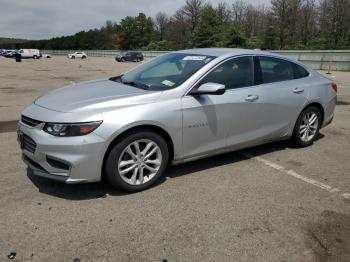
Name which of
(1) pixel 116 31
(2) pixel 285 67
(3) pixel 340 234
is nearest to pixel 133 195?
(3) pixel 340 234

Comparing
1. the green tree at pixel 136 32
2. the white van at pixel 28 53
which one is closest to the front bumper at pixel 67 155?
the white van at pixel 28 53

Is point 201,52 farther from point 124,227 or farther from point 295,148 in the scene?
point 124,227

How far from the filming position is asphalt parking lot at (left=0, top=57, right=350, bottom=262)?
2.99 metres

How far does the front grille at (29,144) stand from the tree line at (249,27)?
1336 inches

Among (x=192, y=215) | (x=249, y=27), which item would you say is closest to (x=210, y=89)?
(x=192, y=215)

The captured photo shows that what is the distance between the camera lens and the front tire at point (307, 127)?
563 centimetres

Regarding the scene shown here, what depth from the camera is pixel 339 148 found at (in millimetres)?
5941

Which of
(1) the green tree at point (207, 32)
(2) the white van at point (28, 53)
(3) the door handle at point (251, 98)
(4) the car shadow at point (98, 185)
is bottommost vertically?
(4) the car shadow at point (98, 185)

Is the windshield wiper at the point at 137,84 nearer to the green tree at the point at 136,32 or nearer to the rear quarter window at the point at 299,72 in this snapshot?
the rear quarter window at the point at 299,72

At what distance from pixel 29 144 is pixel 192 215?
1865 mm

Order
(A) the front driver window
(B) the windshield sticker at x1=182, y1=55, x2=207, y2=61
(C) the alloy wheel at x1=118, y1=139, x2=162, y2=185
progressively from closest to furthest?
(C) the alloy wheel at x1=118, y1=139, x2=162, y2=185 < (A) the front driver window < (B) the windshield sticker at x1=182, y1=55, x2=207, y2=61

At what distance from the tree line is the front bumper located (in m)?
33.8

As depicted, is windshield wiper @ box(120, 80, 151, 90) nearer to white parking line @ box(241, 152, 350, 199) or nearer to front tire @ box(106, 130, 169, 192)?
front tire @ box(106, 130, 169, 192)

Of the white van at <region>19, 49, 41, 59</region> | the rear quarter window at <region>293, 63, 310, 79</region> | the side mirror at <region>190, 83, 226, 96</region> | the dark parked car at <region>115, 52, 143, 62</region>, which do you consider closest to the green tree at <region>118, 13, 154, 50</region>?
the white van at <region>19, 49, 41, 59</region>
